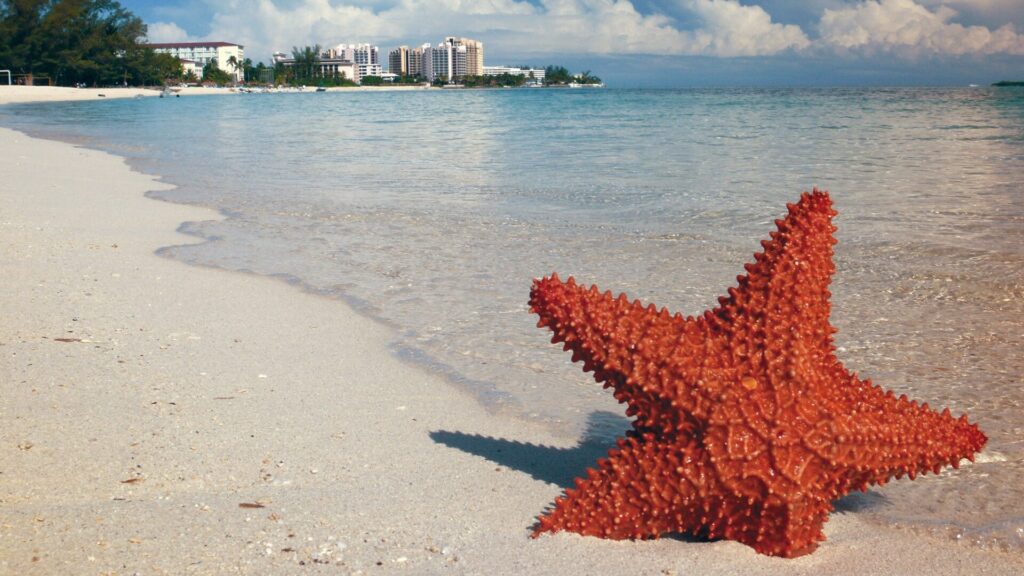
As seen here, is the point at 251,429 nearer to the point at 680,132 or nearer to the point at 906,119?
the point at 680,132

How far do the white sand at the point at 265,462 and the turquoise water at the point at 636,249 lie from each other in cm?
39

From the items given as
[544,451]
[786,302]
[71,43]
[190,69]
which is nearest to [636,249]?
[544,451]

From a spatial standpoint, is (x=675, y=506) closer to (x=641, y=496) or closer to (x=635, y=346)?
(x=641, y=496)

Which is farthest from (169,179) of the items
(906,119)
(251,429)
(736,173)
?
(906,119)

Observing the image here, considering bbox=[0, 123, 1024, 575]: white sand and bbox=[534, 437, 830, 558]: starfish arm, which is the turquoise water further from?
bbox=[534, 437, 830, 558]: starfish arm

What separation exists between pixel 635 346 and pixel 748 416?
382 mm

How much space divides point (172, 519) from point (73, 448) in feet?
2.60

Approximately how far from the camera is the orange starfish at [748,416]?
267 cm

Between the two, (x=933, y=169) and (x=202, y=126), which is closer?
(x=933, y=169)

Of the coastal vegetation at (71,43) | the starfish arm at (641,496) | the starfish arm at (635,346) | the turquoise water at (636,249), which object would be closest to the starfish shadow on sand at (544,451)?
the turquoise water at (636,249)

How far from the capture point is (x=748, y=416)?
8.73ft

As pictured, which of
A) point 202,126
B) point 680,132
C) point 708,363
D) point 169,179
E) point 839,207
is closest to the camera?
point 708,363

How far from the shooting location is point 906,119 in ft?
106

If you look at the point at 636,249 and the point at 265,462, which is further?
the point at 636,249
